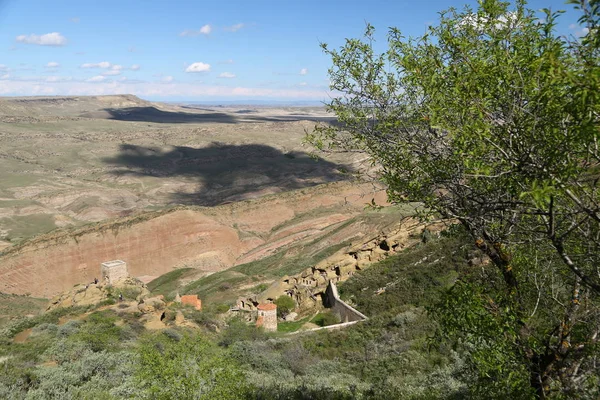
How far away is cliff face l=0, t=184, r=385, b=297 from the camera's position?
1561 inches

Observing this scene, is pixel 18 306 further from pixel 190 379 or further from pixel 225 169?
pixel 225 169

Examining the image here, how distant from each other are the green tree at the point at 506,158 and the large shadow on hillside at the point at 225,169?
82619 millimetres

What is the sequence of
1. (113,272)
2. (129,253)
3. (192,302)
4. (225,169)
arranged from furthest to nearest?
(225,169) < (129,253) < (113,272) < (192,302)

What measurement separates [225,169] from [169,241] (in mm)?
70469

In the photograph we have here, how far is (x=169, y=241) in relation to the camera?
47125 millimetres

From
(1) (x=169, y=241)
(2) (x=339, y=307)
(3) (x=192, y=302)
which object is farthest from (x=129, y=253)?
(2) (x=339, y=307)

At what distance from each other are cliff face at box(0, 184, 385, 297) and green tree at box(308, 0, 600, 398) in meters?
38.7

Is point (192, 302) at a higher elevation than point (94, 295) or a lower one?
higher

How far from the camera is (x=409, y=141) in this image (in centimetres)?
645

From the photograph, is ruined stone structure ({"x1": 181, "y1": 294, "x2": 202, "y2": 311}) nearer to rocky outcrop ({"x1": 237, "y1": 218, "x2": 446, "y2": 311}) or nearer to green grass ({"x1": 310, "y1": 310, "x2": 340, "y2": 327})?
rocky outcrop ({"x1": 237, "y1": 218, "x2": 446, "y2": 311})

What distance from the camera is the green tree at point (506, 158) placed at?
13.8 feet

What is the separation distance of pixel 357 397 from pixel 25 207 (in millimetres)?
83180

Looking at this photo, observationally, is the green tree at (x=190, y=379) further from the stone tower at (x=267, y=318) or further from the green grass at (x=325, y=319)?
the green grass at (x=325, y=319)

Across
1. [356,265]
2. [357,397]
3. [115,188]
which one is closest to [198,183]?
[115,188]
